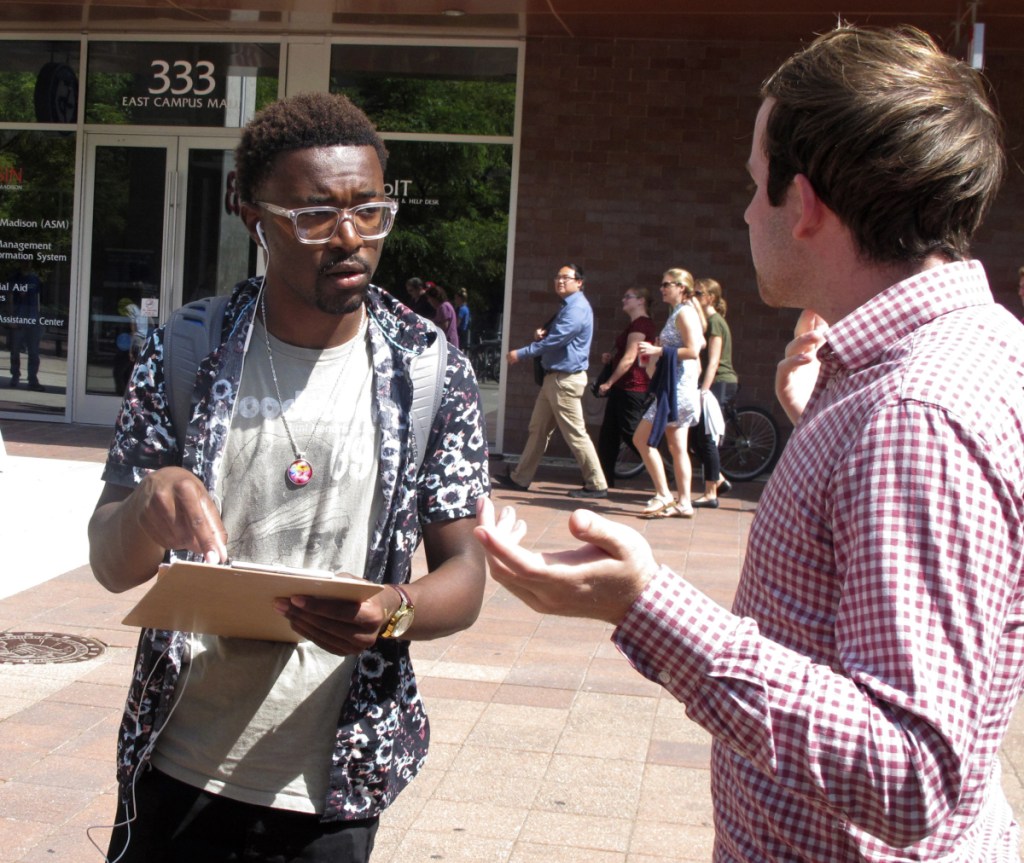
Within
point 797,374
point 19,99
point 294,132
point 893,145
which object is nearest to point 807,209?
point 893,145

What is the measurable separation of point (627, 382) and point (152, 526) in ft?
29.5

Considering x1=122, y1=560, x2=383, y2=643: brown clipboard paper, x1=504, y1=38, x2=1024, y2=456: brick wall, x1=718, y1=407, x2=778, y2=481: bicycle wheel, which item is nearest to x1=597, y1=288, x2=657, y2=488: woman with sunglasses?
x1=504, y1=38, x2=1024, y2=456: brick wall

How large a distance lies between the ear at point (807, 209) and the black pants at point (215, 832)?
1292mm

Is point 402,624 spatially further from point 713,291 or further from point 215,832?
point 713,291

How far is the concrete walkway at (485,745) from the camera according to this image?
13.2 ft

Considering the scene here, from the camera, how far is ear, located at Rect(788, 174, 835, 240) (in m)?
1.52

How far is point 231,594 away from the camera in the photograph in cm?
184

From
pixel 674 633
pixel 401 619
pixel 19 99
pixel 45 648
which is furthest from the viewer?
pixel 19 99

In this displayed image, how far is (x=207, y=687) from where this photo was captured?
2.19 meters

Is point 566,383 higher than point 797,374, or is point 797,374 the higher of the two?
point 797,374

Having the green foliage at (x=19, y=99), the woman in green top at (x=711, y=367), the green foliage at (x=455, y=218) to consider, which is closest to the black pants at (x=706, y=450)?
the woman in green top at (x=711, y=367)

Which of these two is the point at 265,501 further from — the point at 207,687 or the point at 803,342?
the point at 803,342

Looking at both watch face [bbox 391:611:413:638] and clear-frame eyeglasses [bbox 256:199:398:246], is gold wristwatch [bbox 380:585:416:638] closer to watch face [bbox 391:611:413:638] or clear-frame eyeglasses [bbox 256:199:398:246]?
watch face [bbox 391:611:413:638]

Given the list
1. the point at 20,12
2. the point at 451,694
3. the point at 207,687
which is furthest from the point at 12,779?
the point at 20,12
